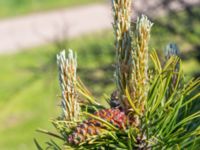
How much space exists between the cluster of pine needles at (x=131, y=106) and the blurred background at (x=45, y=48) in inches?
145

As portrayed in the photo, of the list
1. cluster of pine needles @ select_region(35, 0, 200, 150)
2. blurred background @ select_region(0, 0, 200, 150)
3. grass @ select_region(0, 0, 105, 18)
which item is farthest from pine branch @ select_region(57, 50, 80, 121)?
grass @ select_region(0, 0, 105, 18)

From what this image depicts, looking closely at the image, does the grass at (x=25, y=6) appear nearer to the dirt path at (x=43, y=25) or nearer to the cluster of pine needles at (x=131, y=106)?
the dirt path at (x=43, y=25)

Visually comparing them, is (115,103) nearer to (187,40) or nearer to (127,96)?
(127,96)

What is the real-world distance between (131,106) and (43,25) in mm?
16463

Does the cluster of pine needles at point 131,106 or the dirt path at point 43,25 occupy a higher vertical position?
the dirt path at point 43,25

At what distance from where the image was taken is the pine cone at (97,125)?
1583mm

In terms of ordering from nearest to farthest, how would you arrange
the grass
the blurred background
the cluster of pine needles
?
the cluster of pine needles < the blurred background < the grass

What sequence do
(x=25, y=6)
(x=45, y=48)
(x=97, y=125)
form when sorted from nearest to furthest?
(x=97, y=125) < (x=45, y=48) < (x=25, y=6)

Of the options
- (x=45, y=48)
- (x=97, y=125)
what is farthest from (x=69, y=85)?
(x=45, y=48)

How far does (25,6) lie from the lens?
19297 millimetres

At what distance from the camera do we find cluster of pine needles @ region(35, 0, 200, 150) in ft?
5.18

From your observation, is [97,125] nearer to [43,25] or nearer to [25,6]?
[43,25]

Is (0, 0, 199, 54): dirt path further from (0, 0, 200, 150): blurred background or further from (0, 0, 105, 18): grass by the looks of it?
(0, 0, 105, 18): grass

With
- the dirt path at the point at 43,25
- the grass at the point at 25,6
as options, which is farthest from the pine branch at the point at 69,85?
the grass at the point at 25,6
